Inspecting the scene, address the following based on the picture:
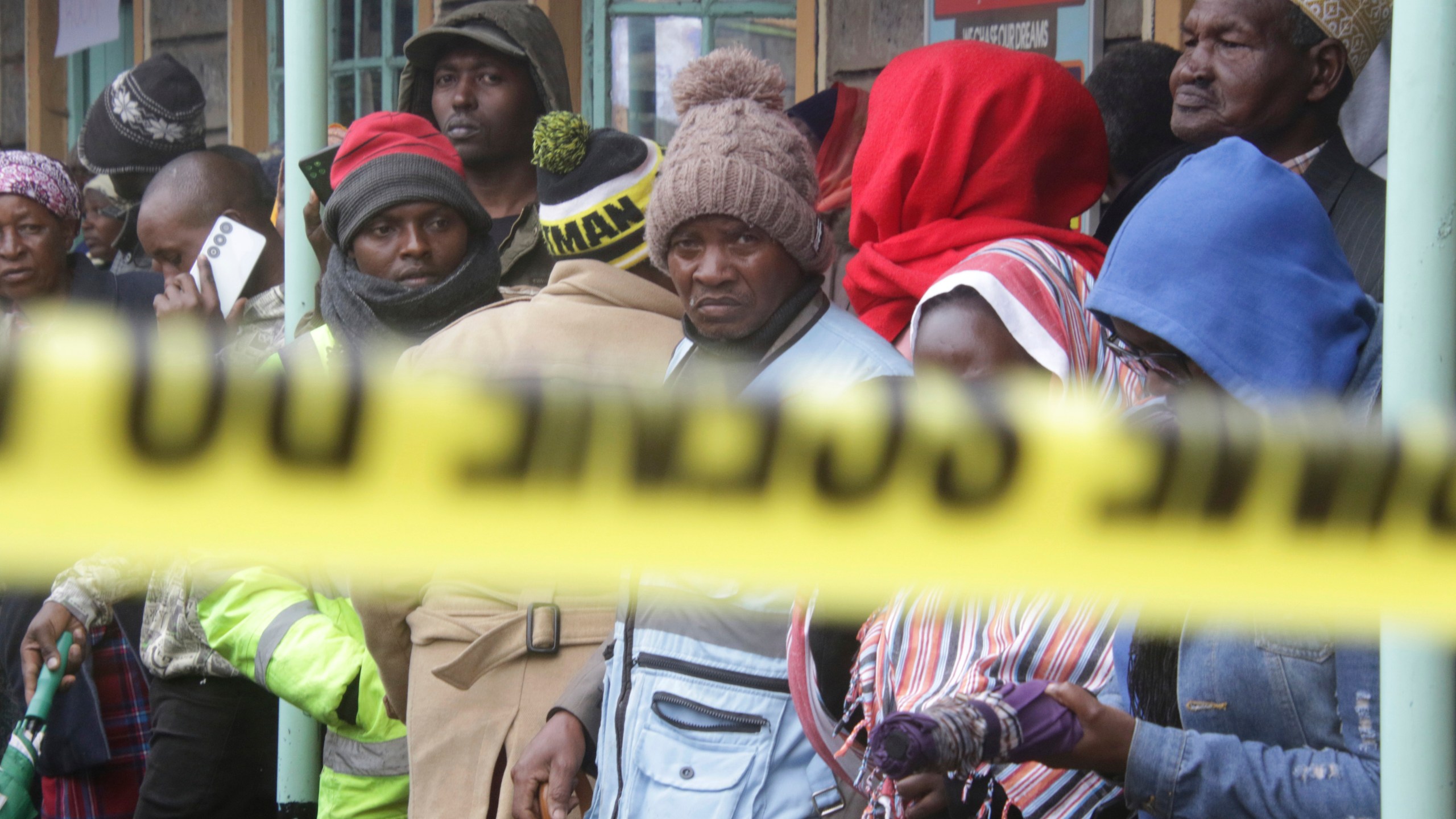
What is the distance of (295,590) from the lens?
2809 millimetres

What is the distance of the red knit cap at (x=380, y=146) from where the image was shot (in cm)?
296

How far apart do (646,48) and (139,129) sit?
188 centimetres

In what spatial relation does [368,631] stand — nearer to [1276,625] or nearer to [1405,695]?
[1276,625]

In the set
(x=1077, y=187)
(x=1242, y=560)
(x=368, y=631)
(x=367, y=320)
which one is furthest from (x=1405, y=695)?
(x=367, y=320)

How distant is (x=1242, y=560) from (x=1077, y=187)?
6.59 feet

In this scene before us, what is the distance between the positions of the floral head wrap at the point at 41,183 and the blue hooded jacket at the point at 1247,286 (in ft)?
10.1

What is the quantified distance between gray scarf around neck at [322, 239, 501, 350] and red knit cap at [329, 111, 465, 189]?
203mm

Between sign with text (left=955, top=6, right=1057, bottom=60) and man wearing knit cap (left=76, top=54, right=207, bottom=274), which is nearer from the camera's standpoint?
sign with text (left=955, top=6, right=1057, bottom=60)

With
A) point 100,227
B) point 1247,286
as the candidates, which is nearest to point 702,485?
point 1247,286

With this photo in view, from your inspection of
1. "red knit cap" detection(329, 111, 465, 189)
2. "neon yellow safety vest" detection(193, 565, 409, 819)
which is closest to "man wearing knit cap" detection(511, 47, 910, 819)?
"neon yellow safety vest" detection(193, 565, 409, 819)

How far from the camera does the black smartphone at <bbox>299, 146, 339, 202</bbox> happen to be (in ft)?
9.75

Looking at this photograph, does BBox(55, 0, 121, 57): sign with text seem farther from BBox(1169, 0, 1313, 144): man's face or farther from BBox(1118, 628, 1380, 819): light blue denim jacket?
BBox(1118, 628, 1380, 819): light blue denim jacket

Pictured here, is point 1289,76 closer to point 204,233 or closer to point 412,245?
point 412,245

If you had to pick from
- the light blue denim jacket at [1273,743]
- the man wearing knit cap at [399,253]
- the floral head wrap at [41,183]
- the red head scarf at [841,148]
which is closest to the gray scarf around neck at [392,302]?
the man wearing knit cap at [399,253]
